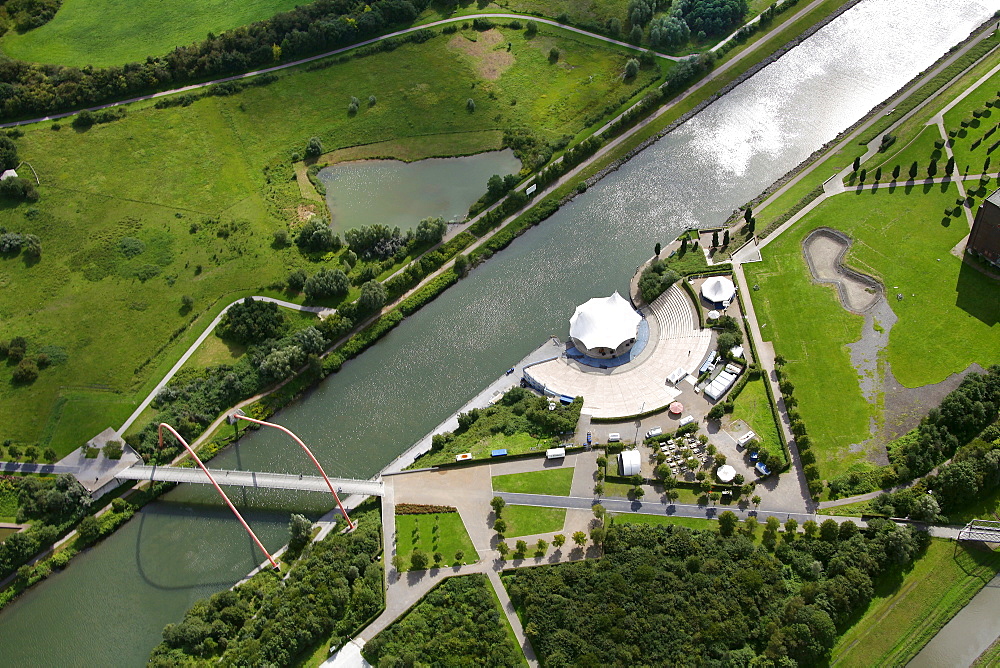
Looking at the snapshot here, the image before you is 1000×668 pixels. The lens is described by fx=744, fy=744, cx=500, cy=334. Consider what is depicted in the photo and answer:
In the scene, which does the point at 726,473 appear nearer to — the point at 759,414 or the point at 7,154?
the point at 759,414

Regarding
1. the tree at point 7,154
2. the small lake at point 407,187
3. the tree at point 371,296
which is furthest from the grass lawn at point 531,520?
the tree at point 7,154

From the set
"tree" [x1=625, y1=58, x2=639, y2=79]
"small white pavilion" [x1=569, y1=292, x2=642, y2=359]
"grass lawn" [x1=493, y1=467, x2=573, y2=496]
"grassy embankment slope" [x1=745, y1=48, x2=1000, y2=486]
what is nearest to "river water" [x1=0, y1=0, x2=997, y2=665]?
"small white pavilion" [x1=569, y1=292, x2=642, y2=359]

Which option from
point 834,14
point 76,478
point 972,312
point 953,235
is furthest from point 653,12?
point 76,478

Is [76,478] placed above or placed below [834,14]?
below

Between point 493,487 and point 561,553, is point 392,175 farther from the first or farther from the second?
point 561,553

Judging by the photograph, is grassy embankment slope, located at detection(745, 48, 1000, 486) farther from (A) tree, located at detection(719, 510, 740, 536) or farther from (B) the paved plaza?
(A) tree, located at detection(719, 510, 740, 536)

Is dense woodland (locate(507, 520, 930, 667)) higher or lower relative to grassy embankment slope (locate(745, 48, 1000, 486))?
lower
